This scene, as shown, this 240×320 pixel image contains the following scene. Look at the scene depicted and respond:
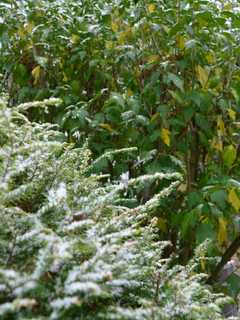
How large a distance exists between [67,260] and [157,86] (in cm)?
140

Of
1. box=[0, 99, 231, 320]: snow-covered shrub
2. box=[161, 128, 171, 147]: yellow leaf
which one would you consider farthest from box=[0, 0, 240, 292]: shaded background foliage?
box=[0, 99, 231, 320]: snow-covered shrub

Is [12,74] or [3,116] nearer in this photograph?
[3,116]

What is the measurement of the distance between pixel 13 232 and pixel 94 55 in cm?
163

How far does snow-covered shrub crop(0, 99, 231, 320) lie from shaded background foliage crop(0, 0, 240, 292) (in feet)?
2.17

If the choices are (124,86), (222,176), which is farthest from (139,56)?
(222,176)

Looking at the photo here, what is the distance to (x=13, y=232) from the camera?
1.17 metres

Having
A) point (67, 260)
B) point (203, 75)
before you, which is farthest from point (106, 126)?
point (67, 260)

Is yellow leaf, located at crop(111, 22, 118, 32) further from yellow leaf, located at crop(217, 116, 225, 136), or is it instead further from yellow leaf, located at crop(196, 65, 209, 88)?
yellow leaf, located at crop(217, 116, 225, 136)

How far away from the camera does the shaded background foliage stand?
7.41ft

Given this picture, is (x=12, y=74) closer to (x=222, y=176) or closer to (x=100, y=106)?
(x=100, y=106)

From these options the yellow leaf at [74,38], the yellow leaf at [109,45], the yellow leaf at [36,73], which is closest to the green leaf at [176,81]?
the yellow leaf at [109,45]

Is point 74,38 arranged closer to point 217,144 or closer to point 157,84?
point 157,84

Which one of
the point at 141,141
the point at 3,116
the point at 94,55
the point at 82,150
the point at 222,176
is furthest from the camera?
the point at 94,55

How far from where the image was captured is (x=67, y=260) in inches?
43.8
